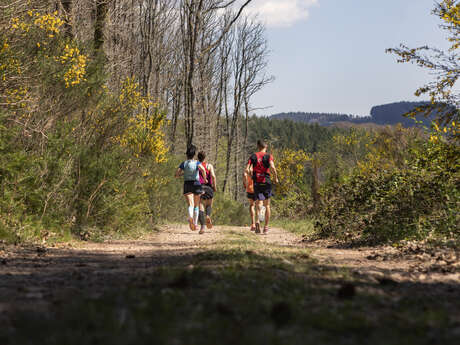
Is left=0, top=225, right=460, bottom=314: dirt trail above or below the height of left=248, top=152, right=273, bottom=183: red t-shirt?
below

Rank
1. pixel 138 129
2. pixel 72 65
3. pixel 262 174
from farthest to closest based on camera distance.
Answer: pixel 138 129 < pixel 262 174 < pixel 72 65

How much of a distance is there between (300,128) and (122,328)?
13919cm

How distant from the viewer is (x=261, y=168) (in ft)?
39.2

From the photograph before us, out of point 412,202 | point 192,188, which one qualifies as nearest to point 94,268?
point 412,202

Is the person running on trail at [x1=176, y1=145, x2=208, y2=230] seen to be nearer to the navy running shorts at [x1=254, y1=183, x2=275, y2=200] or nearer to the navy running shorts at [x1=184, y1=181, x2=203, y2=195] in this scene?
the navy running shorts at [x1=184, y1=181, x2=203, y2=195]

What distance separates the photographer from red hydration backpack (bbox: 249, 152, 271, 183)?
11875 millimetres

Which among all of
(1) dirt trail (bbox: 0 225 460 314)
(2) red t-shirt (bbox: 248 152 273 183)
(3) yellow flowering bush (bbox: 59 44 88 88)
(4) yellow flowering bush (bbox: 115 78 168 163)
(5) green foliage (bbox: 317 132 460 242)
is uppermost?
(3) yellow flowering bush (bbox: 59 44 88 88)

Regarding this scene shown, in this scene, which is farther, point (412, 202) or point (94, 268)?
point (412, 202)

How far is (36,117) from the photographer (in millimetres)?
8508

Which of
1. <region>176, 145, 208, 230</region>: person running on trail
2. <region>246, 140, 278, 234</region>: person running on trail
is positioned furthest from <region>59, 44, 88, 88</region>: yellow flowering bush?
<region>246, 140, 278, 234</region>: person running on trail

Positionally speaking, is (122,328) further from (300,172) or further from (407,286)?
(300,172)

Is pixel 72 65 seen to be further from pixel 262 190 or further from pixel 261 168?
pixel 262 190

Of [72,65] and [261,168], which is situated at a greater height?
[72,65]

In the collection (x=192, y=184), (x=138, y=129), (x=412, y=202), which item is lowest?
(x=412, y=202)
